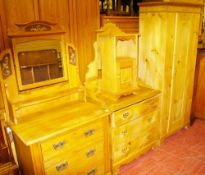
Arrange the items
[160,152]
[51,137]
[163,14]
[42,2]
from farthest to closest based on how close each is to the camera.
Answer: [160,152], [163,14], [42,2], [51,137]

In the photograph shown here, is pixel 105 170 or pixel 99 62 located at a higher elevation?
pixel 99 62

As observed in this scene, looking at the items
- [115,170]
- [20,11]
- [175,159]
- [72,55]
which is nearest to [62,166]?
[115,170]

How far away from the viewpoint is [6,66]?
1.58 meters

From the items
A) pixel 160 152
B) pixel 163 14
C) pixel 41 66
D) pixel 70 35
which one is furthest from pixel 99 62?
pixel 160 152

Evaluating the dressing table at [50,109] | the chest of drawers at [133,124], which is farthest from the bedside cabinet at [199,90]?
the dressing table at [50,109]

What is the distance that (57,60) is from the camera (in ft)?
6.13

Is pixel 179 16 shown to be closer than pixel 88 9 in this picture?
No

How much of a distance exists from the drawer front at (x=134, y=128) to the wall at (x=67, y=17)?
2.16 feet

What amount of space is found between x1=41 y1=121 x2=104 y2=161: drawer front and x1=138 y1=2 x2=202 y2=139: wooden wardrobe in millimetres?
997

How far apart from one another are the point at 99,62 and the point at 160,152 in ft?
4.19

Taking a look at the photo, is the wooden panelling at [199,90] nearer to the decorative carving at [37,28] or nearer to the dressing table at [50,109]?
the dressing table at [50,109]

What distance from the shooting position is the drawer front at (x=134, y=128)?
6.64 ft

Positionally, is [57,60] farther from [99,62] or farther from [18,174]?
[18,174]

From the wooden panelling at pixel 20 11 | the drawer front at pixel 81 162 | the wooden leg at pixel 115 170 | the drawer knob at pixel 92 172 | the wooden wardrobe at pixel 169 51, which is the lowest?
the wooden leg at pixel 115 170
